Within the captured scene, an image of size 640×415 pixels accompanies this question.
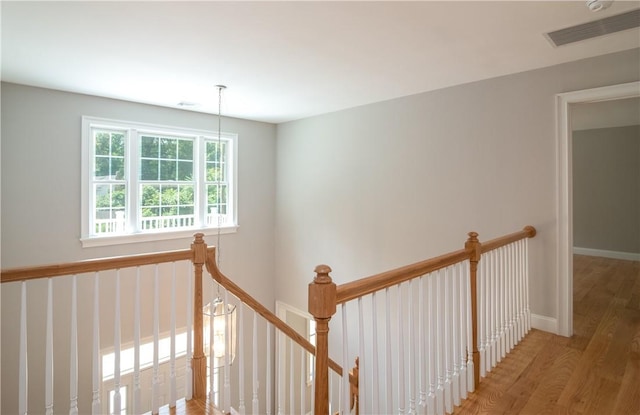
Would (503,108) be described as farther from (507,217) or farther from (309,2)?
(309,2)

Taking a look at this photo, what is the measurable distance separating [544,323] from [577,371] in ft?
2.67

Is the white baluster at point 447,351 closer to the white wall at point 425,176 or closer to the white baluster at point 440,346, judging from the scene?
the white baluster at point 440,346

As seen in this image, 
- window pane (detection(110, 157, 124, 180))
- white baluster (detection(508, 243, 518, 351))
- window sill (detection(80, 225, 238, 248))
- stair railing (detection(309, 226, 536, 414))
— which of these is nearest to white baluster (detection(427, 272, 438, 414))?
stair railing (detection(309, 226, 536, 414))

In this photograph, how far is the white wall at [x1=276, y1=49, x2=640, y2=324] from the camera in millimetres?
3303

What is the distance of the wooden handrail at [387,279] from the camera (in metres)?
1.49

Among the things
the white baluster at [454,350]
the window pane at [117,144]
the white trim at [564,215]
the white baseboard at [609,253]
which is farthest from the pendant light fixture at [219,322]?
the white baseboard at [609,253]

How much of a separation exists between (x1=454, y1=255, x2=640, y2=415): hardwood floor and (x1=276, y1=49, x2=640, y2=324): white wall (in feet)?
1.40

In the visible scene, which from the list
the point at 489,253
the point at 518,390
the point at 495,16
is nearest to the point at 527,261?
the point at 489,253

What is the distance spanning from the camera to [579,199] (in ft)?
21.4

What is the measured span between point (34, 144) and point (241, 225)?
283 cm

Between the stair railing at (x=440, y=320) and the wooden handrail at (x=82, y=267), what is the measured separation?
125 cm

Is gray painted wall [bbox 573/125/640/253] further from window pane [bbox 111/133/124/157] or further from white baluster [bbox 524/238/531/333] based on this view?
window pane [bbox 111/133/124/157]

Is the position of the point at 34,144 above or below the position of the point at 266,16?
below

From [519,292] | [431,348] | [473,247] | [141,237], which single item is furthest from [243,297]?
[141,237]
